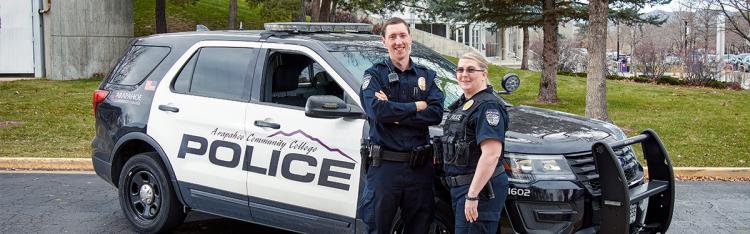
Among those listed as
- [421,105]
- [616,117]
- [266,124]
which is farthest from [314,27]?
[616,117]

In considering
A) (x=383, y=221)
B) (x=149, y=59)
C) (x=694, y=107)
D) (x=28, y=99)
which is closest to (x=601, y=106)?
(x=694, y=107)

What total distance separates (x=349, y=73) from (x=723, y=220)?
12.9 ft

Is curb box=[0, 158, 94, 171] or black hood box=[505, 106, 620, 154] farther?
curb box=[0, 158, 94, 171]

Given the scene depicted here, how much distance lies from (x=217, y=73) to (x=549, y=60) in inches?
508

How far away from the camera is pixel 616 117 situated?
47.7ft

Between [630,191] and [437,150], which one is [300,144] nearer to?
[437,150]

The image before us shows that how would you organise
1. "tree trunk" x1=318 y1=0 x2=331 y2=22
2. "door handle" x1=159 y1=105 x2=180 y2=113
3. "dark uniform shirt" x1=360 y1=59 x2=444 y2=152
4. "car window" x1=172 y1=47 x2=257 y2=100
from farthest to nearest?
1. "tree trunk" x1=318 y1=0 x2=331 y2=22
2. "door handle" x1=159 y1=105 x2=180 y2=113
3. "car window" x1=172 y1=47 x2=257 y2=100
4. "dark uniform shirt" x1=360 y1=59 x2=444 y2=152

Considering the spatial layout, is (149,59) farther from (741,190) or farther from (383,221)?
(741,190)

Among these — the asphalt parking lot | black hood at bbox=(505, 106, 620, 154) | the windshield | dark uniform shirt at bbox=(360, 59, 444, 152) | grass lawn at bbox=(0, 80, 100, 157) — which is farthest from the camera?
grass lawn at bbox=(0, 80, 100, 157)

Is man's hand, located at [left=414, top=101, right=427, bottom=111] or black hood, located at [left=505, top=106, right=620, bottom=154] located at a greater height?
man's hand, located at [left=414, top=101, right=427, bottom=111]

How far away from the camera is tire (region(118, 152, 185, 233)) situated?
597 centimetres

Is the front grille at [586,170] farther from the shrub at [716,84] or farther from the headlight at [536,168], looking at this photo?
the shrub at [716,84]

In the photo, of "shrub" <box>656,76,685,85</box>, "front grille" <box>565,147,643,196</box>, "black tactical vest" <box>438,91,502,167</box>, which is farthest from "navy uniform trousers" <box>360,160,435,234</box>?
"shrub" <box>656,76,685,85</box>

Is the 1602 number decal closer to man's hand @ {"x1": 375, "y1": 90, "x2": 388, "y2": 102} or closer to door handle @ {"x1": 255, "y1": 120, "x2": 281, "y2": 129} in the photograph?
man's hand @ {"x1": 375, "y1": 90, "x2": 388, "y2": 102}
